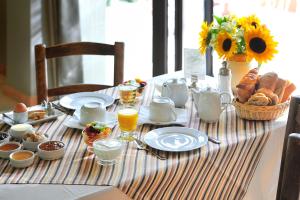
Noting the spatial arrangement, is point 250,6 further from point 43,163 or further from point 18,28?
point 18,28

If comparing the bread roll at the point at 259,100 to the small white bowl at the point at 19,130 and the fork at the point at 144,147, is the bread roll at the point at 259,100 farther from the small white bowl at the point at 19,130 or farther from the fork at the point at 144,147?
the small white bowl at the point at 19,130

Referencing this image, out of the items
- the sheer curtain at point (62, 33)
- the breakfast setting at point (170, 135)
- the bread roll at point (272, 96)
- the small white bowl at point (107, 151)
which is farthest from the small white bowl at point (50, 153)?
the sheer curtain at point (62, 33)

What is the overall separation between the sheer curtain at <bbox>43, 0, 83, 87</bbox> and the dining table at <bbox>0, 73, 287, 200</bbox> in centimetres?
151

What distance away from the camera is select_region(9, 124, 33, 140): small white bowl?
1.44 metres

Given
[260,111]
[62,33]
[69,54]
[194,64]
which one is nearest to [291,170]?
[260,111]

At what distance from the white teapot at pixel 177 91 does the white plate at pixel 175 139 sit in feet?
0.75

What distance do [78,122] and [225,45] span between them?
2.16 feet

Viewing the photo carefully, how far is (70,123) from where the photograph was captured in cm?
155

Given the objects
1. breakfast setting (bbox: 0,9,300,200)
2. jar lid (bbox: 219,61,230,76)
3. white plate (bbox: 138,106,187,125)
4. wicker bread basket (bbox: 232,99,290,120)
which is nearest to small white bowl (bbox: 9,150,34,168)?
breakfast setting (bbox: 0,9,300,200)

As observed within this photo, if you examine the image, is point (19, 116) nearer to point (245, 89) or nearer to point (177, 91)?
point (177, 91)

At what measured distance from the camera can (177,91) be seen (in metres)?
1.71

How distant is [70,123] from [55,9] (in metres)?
1.79

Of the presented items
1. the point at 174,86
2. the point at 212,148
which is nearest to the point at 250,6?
the point at 174,86

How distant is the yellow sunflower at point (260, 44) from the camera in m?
1.71
